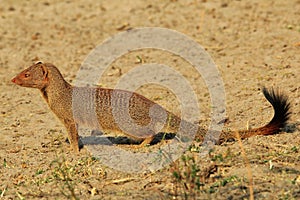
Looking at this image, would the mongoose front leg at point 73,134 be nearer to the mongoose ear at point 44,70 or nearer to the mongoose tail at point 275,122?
the mongoose ear at point 44,70

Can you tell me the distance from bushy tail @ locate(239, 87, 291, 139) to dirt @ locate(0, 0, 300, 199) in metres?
0.05

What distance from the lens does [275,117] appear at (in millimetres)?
3492

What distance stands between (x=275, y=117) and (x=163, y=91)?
1.48 meters

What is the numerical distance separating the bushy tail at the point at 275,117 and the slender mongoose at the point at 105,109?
1.1 inches

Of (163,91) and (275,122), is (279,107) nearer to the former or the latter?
(275,122)

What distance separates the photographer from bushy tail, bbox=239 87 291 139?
3.38 m

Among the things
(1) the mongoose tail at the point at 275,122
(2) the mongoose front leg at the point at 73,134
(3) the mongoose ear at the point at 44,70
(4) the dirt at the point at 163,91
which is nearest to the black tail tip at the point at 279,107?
(1) the mongoose tail at the point at 275,122

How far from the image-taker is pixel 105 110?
3.87 m

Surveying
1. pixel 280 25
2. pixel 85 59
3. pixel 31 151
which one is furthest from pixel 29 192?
pixel 280 25

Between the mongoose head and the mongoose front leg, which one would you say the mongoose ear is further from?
the mongoose front leg

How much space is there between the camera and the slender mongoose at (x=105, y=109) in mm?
3777

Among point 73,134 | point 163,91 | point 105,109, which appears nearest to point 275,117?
point 105,109

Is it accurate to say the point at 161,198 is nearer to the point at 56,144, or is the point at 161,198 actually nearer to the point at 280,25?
the point at 56,144

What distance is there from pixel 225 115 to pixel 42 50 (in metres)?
2.51
